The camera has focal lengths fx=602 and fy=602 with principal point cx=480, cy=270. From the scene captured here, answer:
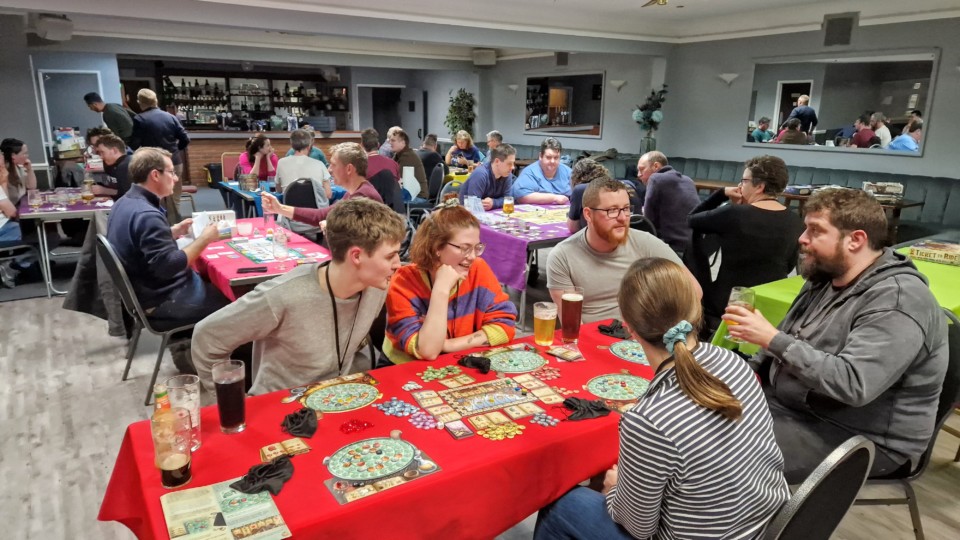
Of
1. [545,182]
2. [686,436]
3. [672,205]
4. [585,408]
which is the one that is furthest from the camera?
[545,182]

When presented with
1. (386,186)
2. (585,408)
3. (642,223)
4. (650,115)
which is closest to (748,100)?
(650,115)

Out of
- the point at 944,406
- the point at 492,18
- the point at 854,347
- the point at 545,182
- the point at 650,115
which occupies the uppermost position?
the point at 492,18

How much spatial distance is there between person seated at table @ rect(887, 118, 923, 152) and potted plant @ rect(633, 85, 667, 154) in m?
3.09

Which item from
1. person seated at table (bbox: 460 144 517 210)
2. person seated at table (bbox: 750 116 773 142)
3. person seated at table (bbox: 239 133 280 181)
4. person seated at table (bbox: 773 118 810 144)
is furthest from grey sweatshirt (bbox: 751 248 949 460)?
person seated at table (bbox: 750 116 773 142)

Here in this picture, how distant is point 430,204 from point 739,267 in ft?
13.7

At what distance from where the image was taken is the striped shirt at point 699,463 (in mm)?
1165

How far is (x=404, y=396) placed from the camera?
1.67 m

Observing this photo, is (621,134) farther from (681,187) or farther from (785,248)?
(785,248)

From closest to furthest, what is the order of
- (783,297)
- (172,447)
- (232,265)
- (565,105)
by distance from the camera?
1. (172,447)
2. (783,297)
3. (232,265)
4. (565,105)

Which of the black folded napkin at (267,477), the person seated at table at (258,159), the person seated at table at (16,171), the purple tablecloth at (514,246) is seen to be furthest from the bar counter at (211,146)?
the black folded napkin at (267,477)

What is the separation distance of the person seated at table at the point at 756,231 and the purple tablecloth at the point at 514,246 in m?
1.05

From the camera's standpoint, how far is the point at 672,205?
4.37m

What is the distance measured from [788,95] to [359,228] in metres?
7.90

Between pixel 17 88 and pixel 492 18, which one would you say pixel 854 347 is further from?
pixel 17 88
